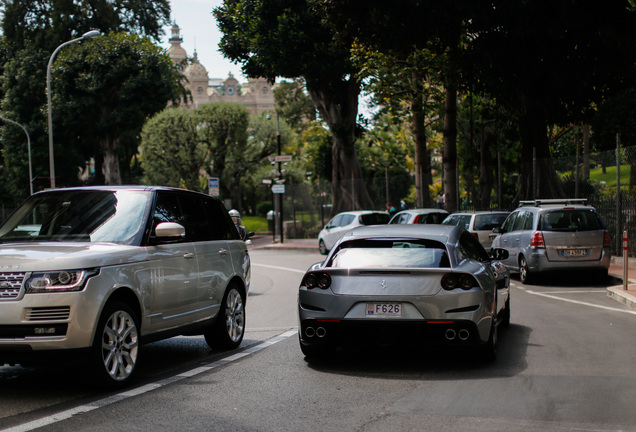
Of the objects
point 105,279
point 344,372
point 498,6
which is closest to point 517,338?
point 344,372

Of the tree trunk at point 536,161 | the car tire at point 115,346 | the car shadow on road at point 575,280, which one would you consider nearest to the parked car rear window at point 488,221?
the car shadow on road at point 575,280

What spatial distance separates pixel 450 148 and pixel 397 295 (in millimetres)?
22904

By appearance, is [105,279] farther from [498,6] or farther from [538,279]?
[498,6]

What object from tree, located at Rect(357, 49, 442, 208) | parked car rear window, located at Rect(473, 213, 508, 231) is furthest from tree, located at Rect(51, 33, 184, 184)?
parked car rear window, located at Rect(473, 213, 508, 231)

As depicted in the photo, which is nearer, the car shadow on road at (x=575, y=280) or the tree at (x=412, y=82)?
the car shadow on road at (x=575, y=280)

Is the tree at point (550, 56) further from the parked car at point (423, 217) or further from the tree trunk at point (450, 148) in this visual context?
the parked car at point (423, 217)

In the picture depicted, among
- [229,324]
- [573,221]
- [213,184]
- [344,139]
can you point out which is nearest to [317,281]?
[229,324]

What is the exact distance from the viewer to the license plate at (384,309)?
7547 millimetres

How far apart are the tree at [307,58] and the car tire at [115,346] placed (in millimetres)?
25169

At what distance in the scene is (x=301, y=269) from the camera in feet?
78.1

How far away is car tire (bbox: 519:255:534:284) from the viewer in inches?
679

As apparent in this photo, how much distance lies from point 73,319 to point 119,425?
1.15m

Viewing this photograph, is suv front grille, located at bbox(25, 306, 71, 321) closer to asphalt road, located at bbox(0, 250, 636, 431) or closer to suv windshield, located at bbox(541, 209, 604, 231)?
asphalt road, located at bbox(0, 250, 636, 431)

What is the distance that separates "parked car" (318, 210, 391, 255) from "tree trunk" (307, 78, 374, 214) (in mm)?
8542
